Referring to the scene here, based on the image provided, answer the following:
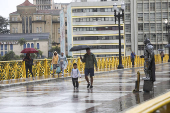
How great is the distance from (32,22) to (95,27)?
49.7 m

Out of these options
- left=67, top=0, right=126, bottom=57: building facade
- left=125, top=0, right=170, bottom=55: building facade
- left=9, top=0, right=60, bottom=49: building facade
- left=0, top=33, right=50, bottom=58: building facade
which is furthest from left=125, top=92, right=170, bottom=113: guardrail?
left=9, top=0, right=60, bottom=49: building facade

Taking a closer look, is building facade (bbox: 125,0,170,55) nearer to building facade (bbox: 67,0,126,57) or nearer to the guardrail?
building facade (bbox: 67,0,126,57)

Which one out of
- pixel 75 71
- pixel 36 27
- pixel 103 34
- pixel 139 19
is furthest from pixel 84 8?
pixel 75 71

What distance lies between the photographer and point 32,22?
158 m

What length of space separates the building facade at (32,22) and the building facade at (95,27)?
41087 millimetres

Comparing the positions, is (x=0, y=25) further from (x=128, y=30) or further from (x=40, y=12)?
(x=128, y=30)

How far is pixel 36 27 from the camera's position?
518 feet

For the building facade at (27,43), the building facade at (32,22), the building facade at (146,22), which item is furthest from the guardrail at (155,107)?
the building facade at (32,22)

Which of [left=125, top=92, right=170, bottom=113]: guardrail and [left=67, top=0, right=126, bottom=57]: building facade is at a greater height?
[left=67, top=0, right=126, bottom=57]: building facade

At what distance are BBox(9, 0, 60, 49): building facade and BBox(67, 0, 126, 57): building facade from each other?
4109cm

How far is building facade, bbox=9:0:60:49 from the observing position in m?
157

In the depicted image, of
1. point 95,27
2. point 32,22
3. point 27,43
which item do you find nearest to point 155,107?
point 95,27

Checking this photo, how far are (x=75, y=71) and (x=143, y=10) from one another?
3992 inches

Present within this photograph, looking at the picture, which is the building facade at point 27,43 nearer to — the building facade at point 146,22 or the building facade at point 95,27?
the building facade at point 95,27
